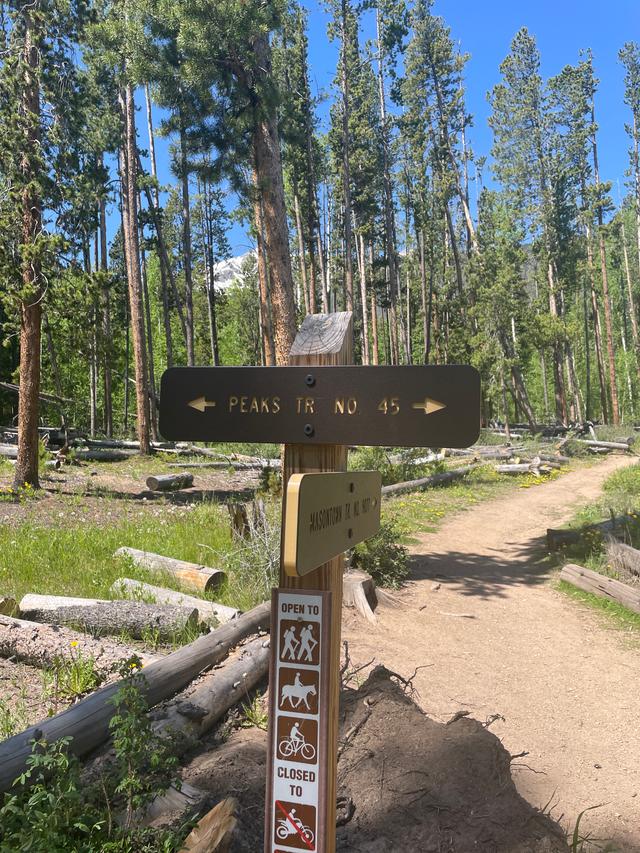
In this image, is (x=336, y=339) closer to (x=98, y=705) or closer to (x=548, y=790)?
(x=98, y=705)

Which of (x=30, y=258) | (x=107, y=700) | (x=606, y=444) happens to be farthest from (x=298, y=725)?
(x=606, y=444)

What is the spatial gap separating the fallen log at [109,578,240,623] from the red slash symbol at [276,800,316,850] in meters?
3.41

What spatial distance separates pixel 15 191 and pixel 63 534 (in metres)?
6.08

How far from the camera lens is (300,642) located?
2.13 metres

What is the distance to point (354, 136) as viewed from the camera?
91.5ft

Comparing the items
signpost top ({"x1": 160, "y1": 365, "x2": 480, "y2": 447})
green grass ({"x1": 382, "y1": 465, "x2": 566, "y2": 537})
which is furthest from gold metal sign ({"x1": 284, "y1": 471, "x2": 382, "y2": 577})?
green grass ({"x1": 382, "y1": 465, "x2": 566, "y2": 537})

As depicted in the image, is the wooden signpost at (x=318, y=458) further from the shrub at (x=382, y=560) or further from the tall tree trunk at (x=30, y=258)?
the tall tree trunk at (x=30, y=258)

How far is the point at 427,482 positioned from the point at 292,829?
13.3 m

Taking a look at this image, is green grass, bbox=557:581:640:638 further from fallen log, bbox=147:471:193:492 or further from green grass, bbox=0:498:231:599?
fallen log, bbox=147:471:193:492

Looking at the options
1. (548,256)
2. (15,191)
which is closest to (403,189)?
(548,256)

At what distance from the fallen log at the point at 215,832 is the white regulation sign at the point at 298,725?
0.46 m

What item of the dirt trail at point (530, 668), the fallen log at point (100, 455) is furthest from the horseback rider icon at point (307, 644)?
the fallen log at point (100, 455)

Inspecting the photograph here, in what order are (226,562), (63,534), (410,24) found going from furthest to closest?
(410,24) < (63,534) < (226,562)

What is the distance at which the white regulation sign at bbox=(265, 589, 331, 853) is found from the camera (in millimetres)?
2084
